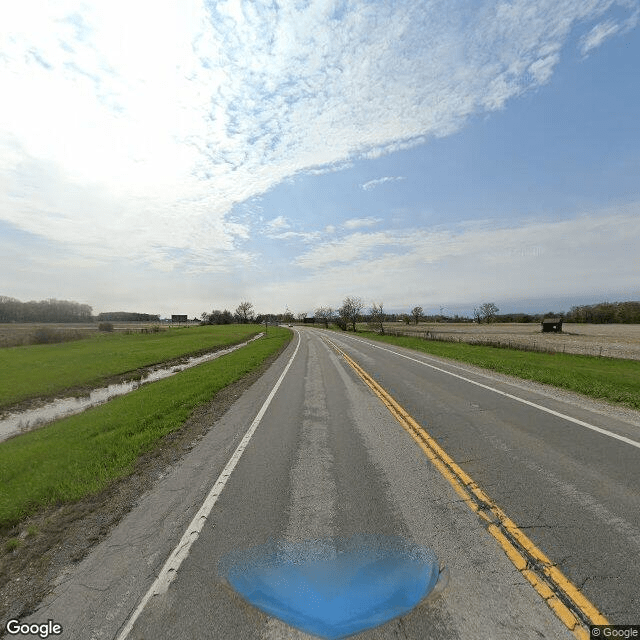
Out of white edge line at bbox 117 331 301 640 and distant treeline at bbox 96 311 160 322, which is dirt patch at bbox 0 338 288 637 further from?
distant treeline at bbox 96 311 160 322

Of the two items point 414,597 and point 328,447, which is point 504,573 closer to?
point 414,597

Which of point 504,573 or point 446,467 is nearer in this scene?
point 504,573

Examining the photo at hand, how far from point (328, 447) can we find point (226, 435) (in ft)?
8.53

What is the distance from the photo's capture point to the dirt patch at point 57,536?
11.4 feet

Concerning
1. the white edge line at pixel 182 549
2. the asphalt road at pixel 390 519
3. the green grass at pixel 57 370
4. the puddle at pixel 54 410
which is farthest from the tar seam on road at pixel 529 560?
the green grass at pixel 57 370

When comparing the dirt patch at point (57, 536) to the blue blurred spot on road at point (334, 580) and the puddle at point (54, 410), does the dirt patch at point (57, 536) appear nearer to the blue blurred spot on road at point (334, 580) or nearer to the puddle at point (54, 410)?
the blue blurred spot on road at point (334, 580)

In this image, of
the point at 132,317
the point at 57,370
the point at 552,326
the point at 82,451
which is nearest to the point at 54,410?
the point at 82,451

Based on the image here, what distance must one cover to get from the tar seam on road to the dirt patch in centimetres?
446

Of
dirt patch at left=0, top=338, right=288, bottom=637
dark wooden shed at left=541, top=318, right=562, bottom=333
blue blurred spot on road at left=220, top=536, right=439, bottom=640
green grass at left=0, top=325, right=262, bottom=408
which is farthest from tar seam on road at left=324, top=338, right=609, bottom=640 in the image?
dark wooden shed at left=541, top=318, right=562, bottom=333

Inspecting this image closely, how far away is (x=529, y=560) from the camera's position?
11.3ft

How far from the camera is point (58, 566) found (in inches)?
152

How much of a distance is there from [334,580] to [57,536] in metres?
3.59

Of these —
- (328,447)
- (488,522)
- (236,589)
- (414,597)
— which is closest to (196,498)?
(236,589)

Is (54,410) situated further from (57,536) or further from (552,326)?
(552,326)
